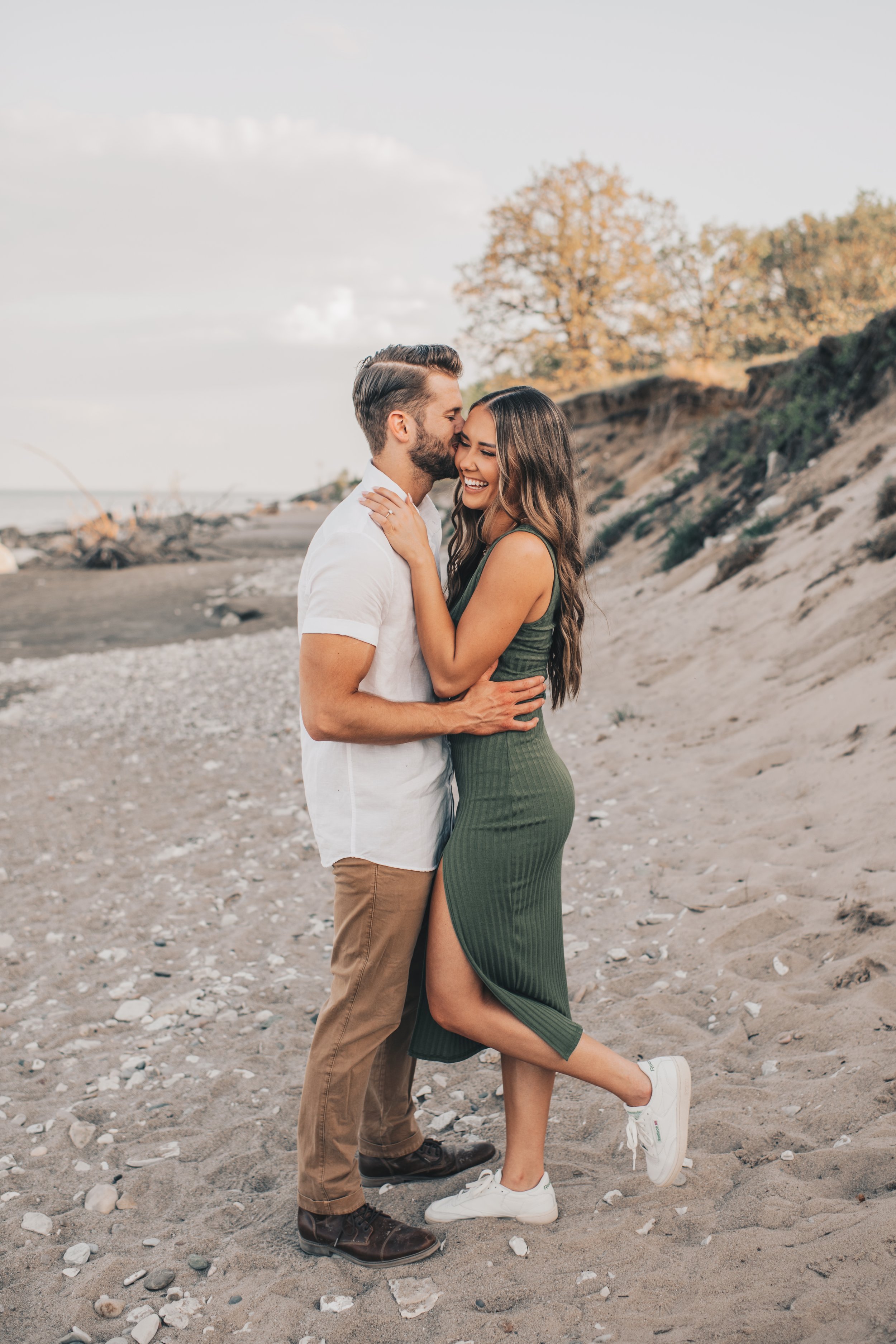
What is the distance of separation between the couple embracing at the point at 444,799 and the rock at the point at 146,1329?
484mm

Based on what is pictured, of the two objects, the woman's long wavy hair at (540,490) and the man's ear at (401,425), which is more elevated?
the man's ear at (401,425)

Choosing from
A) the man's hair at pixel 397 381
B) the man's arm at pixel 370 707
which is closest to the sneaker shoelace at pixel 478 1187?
the man's arm at pixel 370 707

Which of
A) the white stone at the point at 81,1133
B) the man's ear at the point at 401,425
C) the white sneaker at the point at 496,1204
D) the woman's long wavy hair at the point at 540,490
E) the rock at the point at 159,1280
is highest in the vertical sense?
the man's ear at the point at 401,425

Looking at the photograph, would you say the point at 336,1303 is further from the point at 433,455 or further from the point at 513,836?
the point at 433,455

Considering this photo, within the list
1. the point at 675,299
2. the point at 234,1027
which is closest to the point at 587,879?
the point at 234,1027

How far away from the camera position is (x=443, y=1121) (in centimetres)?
394

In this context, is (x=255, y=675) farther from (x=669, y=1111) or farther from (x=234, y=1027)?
(x=669, y=1111)

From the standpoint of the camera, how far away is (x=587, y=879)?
607 cm

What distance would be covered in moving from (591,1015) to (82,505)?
249 feet

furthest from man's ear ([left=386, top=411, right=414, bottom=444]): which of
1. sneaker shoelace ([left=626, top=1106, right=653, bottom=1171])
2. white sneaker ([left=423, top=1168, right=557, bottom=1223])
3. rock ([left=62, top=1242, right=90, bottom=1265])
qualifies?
rock ([left=62, top=1242, right=90, bottom=1265])

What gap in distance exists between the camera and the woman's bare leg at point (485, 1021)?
116 inches

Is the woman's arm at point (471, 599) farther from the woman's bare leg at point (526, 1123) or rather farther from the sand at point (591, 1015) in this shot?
the sand at point (591, 1015)

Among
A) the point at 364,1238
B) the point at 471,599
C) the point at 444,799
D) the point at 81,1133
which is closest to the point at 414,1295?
the point at 364,1238

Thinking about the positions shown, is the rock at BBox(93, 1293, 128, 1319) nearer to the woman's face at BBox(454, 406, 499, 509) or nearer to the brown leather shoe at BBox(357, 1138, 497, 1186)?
the brown leather shoe at BBox(357, 1138, 497, 1186)
